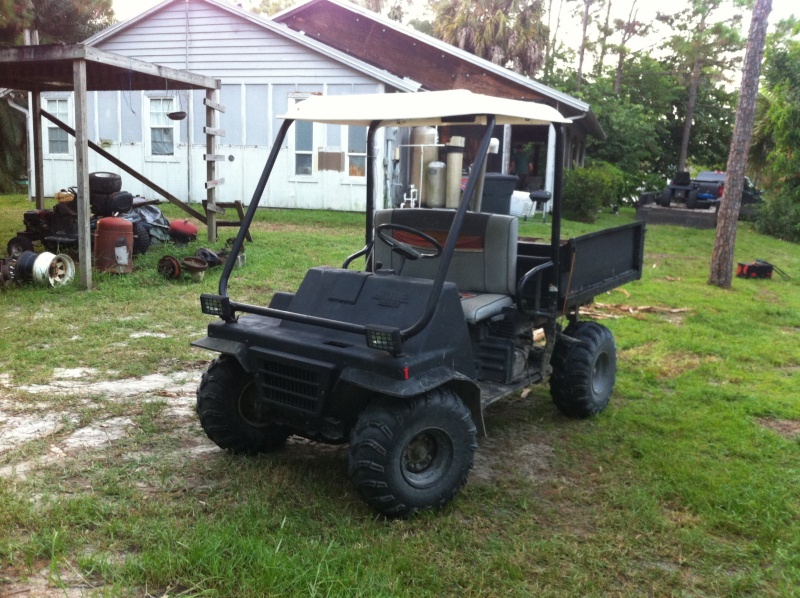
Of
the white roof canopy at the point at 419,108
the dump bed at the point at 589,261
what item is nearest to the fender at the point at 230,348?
the white roof canopy at the point at 419,108

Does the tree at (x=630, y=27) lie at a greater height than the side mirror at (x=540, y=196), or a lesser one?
greater

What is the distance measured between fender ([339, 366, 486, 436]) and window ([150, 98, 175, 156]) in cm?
1643

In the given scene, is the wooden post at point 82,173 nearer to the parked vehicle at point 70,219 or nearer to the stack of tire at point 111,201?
the parked vehicle at point 70,219

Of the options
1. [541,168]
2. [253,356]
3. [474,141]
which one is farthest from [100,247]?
[541,168]

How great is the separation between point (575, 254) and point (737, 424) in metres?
1.57

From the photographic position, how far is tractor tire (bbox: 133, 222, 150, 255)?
10.7 metres

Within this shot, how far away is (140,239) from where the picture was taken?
35.2 feet

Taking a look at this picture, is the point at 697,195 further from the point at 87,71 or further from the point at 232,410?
the point at 232,410

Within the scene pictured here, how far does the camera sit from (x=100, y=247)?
31.7ft

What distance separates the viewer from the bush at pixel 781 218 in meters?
18.4

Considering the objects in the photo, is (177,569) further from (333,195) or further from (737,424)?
(333,195)

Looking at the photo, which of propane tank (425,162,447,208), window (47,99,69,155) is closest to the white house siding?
window (47,99,69,155)

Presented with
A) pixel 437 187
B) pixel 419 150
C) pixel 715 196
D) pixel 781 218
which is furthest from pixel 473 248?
pixel 715 196

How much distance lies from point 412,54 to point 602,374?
16.4 metres
